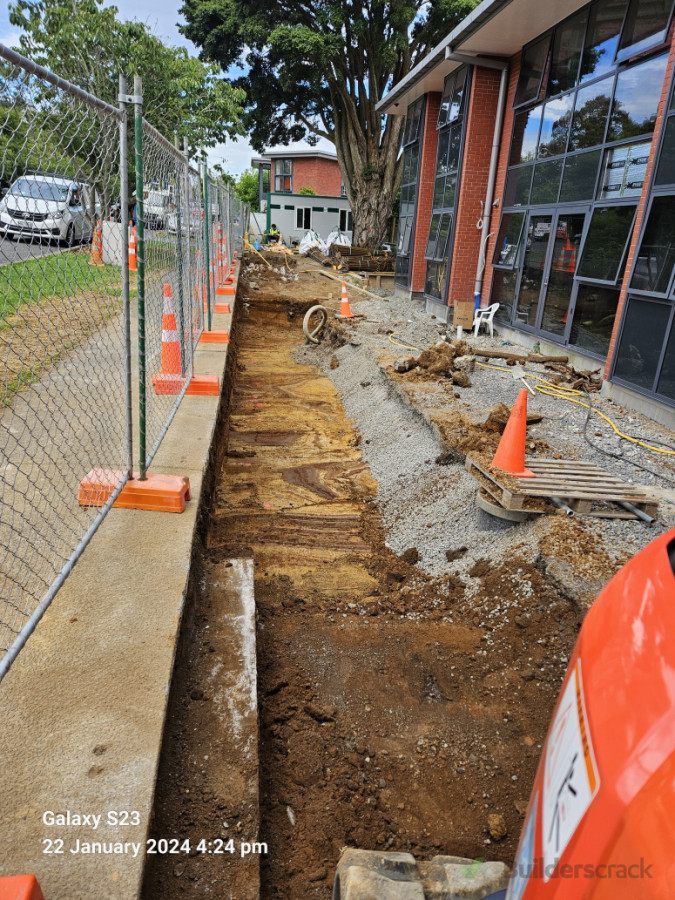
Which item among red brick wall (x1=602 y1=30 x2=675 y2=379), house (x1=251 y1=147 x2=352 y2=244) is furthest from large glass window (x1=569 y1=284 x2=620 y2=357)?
house (x1=251 y1=147 x2=352 y2=244)

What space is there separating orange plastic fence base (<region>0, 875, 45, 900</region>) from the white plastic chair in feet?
37.3

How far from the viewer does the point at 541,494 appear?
4223mm

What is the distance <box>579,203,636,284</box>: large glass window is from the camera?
771cm

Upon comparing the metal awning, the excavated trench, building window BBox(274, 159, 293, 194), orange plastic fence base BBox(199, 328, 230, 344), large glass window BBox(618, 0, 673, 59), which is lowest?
the excavated trench

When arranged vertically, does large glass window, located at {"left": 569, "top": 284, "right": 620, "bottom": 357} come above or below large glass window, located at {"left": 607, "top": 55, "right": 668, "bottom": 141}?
below

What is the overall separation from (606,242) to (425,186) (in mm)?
8759

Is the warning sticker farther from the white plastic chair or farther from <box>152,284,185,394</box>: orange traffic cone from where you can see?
the white plastic chair

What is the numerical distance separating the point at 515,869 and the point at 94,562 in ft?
7.70

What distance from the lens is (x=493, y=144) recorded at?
1179 cm

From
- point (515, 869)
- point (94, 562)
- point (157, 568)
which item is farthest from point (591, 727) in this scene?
point (94, 562)

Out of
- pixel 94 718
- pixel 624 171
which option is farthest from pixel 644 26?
pixel 94 718

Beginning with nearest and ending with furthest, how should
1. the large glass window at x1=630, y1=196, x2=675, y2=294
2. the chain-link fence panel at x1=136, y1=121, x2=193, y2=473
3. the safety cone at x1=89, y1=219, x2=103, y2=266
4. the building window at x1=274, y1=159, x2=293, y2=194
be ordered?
the safety cone at x1=89, y1=219, x2=103, y2=266 < the chain-link fence panel at x1=136, y1=121, x2=193, y2=473 < the large glass window at x1=630, y1=196, x2=675, y2=294 < the building window at x1=274, y1=159, x2=293, y2=194

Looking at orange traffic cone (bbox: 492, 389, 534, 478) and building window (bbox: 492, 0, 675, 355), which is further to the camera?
building window (bbox: 492, 0, 675, 355)

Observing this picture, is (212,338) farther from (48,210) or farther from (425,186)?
(425,186)
